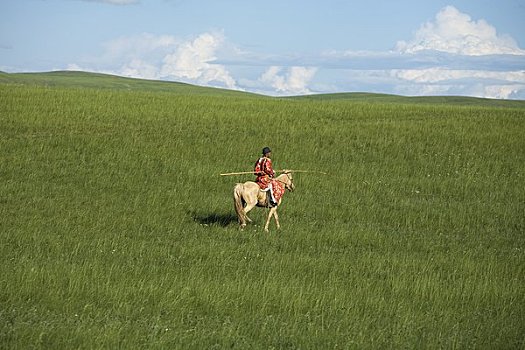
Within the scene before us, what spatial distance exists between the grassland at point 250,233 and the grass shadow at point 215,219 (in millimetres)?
109

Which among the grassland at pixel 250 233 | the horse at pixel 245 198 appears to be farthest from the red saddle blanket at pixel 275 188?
the grassland at pixel 250 233

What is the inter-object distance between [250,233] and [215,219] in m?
2.91

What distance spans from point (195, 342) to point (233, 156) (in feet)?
79.8

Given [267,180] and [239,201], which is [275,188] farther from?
[239,201]

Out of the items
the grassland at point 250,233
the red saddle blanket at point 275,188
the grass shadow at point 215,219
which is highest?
the red saddle blanket at point 275,188

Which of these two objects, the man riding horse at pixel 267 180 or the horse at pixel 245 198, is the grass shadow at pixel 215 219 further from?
the man riding horse at pixel 267 180

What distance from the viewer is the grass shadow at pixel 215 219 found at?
72.0ft

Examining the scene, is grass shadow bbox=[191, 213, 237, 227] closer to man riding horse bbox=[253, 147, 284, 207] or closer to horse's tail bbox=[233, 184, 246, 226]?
horse's tail bbox=[233, 184, 246, 226]

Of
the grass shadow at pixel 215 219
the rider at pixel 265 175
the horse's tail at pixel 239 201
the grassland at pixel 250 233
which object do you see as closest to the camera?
the grassland at pixel 250 233

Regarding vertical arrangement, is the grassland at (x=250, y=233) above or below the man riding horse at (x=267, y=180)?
below

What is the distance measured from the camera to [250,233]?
1991 cm

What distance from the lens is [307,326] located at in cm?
1132

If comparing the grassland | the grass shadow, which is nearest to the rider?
the grassland

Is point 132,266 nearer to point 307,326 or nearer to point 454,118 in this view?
point 307,326
